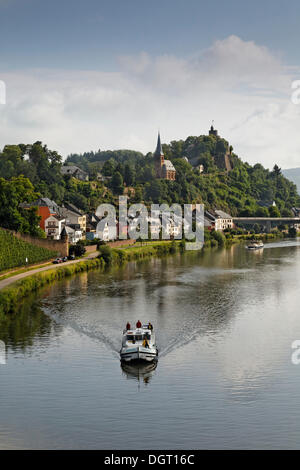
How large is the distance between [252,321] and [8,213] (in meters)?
43.9

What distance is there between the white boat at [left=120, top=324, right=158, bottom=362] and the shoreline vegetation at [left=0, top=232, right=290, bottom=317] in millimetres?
13009

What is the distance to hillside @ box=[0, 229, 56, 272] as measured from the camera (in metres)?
67.0

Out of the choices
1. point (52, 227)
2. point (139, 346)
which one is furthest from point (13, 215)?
point (139, 346)

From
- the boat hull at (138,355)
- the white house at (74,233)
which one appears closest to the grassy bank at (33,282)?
the boat hull at (138,355)

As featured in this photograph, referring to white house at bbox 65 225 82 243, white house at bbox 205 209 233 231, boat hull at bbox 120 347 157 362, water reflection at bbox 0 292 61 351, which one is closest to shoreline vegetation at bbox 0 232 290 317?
water reflection at bbox 0 292 61 351

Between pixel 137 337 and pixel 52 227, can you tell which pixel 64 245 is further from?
pixel 137 337

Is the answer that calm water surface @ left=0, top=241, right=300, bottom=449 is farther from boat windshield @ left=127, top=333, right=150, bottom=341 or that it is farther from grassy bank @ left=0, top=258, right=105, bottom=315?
boat windshield @ left=127, top=333, right=150, bottom=341

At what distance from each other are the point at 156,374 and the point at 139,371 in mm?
1200

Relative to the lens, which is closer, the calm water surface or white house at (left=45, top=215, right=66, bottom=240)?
the calm water surface

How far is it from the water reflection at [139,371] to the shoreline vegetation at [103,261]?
15.2 m

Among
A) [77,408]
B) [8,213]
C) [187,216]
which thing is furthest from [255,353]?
[187,216]

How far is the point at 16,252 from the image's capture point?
2825 inches

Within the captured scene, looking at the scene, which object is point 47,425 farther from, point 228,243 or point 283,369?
point 228,243

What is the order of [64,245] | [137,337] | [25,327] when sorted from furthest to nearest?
1. [64,245]
2. [25,327]
3. [137,337]
